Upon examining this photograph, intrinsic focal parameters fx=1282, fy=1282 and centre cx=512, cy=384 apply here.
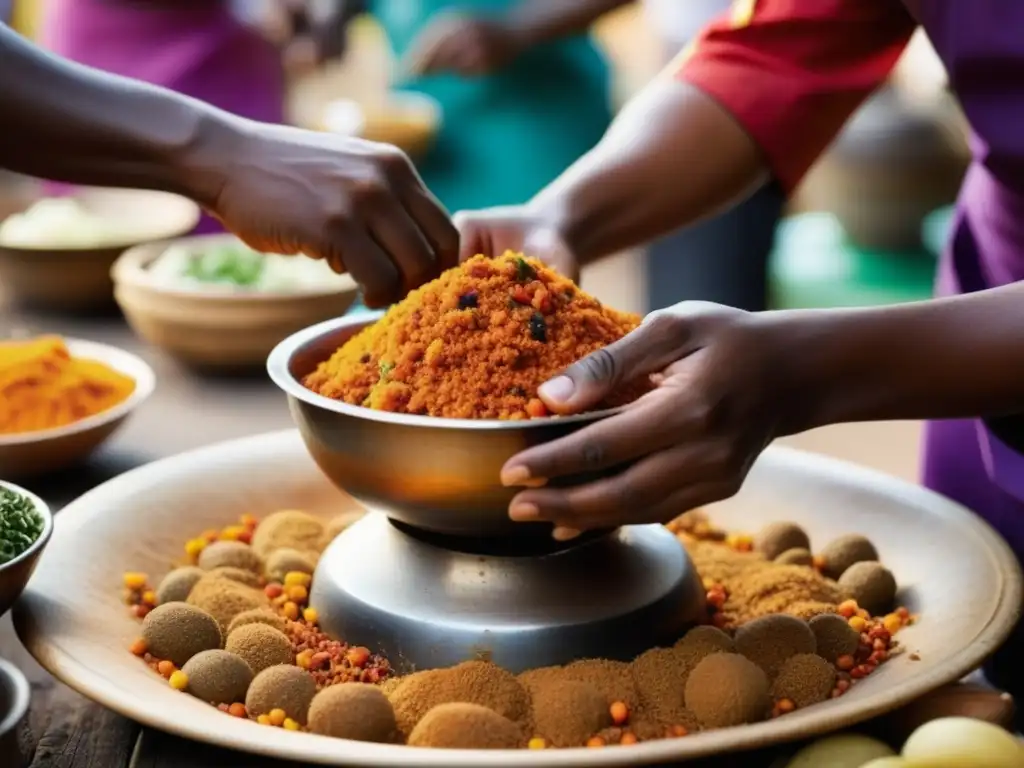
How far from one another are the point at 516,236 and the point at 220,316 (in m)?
0.59

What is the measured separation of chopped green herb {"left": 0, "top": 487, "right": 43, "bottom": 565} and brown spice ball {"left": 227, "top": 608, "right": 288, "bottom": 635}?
0.19 meters

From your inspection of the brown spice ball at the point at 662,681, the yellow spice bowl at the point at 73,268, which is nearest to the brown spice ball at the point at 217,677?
the brown spice ball at the point at 662,681

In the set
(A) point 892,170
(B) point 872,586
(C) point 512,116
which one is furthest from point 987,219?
(A) point 892,170

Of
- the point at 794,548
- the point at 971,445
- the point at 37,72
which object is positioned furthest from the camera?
the point at 971,445

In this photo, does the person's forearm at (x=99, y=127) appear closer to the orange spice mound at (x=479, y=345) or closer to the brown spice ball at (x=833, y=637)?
the orange spice mound at (x=479, y=345)

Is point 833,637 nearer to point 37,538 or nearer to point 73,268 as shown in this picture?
point 37,538

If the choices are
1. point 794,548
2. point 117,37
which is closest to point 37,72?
point 794,548

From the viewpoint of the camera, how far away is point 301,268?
207cm

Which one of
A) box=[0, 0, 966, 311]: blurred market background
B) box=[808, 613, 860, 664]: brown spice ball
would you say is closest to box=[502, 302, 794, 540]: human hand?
box=[808, 613, 860, 664]: brown spice ball

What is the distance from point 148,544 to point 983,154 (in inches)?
39.6

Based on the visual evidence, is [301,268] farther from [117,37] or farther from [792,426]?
[117,37]

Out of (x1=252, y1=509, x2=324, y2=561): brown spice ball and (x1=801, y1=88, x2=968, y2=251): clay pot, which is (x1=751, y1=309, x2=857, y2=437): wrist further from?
(x1=801, y1=88, x2=968, y2=251): clay pot

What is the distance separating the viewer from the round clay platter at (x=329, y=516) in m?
0.92

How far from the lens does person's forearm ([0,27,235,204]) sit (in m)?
1.26
